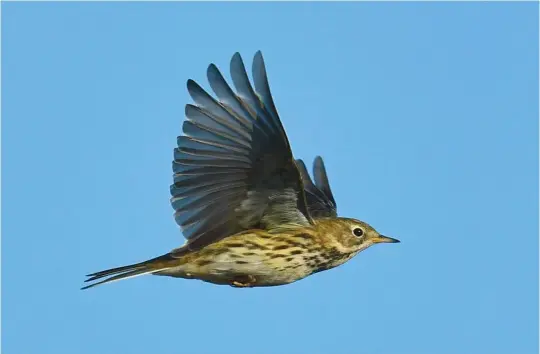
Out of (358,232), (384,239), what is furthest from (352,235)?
(384,239)

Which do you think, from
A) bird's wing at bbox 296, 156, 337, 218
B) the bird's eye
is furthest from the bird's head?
bird's wing at bbox 296, 156, 337, 218

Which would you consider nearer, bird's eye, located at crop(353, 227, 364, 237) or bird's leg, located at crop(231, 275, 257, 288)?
bird's leg, located at crop(231, 275, 257, 288)

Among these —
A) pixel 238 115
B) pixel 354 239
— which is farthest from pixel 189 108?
pixel 354 239

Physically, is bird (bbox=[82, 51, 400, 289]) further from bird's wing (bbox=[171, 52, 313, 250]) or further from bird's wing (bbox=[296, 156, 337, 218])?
bird's wing (bbox=[296, 156, 337, 218])

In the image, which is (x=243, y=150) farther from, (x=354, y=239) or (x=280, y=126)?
(x=354, y=239)

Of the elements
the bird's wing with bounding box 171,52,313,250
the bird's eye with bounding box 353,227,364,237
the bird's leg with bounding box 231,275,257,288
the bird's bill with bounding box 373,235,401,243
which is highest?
the bird's wing with bounding box 171,52,313,250

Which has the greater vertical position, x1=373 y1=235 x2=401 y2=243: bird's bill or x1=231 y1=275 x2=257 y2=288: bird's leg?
x1=373 y1=235 x2=401 y2=243: bird's bill

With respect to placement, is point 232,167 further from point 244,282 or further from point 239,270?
point 244,282
